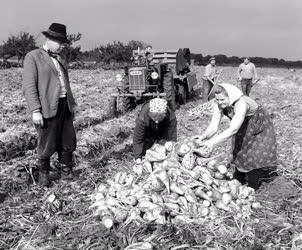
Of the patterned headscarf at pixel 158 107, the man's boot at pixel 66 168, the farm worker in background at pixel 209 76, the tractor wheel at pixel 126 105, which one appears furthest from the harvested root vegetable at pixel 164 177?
the farm worker in background at pixel 209 76

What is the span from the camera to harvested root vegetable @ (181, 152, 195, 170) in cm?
428

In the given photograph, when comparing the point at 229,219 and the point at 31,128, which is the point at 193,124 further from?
the point at 229,219

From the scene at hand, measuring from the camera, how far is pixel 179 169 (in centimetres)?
426

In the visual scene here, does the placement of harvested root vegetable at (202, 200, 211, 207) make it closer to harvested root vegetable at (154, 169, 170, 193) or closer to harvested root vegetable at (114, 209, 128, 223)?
harvested root vegetable at (154, 169, 170, 193)

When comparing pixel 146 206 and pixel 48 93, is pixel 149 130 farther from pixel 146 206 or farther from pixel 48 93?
pixel 146 206

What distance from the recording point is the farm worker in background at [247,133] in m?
4.42

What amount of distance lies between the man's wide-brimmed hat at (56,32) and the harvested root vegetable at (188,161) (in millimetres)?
1922

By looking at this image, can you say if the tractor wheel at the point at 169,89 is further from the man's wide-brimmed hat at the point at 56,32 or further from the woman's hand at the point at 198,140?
the woman's hand at the point at 198,140

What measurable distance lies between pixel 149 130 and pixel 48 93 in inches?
48.4

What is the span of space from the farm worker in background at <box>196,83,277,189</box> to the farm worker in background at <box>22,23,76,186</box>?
1.65 meters

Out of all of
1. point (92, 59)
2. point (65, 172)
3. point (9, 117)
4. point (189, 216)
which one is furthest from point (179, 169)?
point (92, 59)

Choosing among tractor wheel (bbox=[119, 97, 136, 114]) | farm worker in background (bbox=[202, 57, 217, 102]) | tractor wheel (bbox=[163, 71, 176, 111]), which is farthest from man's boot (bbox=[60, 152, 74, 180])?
farm worker in background (bbox=[202, 57, 217, 102])

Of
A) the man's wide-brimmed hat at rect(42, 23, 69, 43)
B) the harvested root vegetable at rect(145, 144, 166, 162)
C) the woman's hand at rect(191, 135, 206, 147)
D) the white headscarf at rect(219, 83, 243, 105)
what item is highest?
the man's wide-brimmed hat at rect(42, 23, 69, 43)

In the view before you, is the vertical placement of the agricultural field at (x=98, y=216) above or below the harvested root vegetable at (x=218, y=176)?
below
